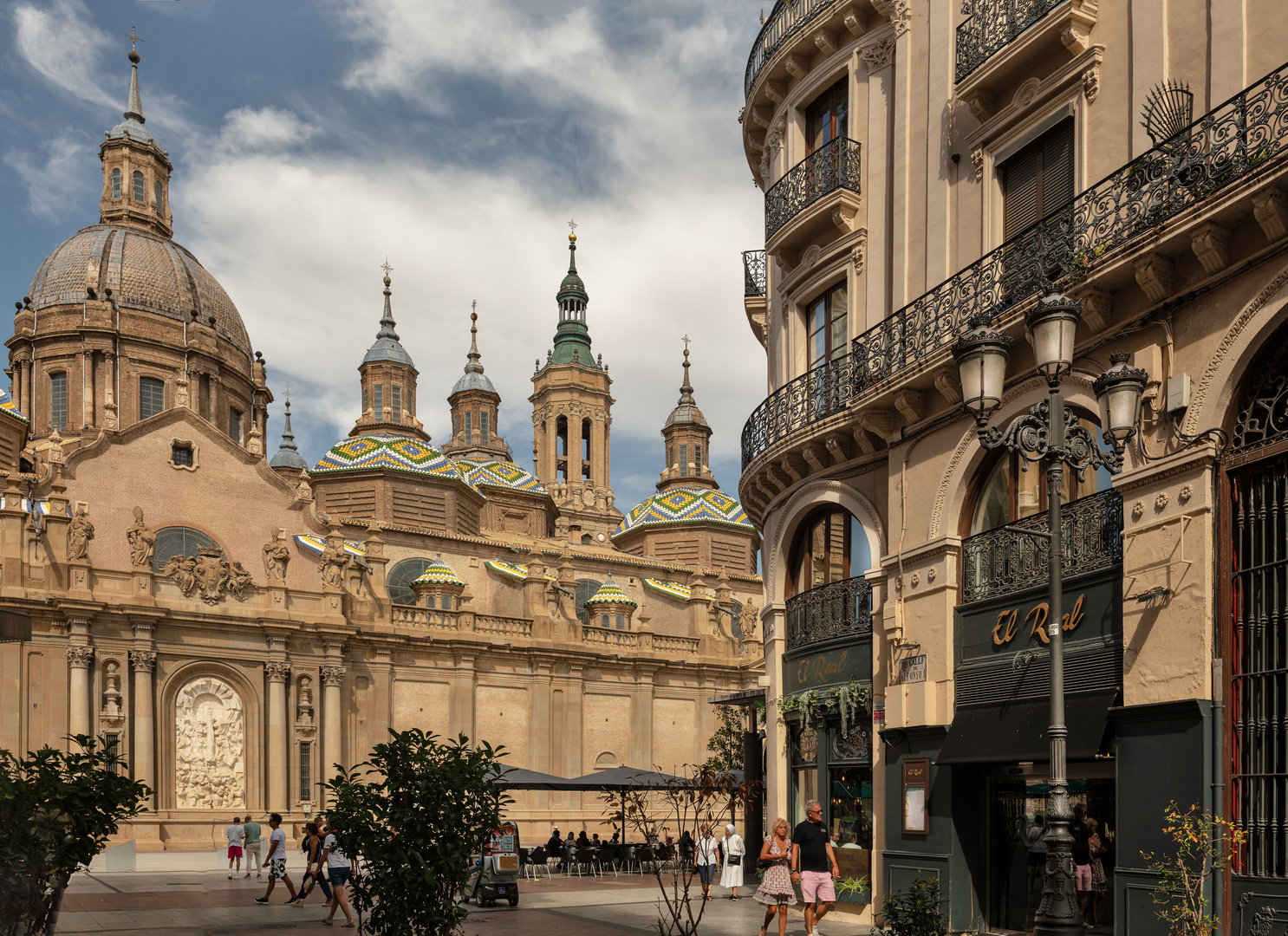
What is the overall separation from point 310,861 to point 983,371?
16.0 m

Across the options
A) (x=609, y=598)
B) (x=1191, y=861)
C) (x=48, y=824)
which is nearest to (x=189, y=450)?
(x=609, y=598)

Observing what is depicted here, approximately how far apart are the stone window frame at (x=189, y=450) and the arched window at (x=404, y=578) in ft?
32.5

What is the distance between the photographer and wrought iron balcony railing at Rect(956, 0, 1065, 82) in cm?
1570

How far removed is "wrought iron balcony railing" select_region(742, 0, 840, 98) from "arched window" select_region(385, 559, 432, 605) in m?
32.6

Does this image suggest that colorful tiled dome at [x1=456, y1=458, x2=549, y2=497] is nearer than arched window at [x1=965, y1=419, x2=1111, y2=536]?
No

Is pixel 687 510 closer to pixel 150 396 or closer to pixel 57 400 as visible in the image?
pixel 150 396

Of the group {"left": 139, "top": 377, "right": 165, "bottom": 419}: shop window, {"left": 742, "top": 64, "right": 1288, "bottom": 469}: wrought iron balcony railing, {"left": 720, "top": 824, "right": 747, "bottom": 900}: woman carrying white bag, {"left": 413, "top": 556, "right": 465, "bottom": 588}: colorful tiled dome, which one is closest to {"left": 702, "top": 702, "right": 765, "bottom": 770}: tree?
{"left": 413, "top": 556, "right": 465, "bottom": 588}: colorful tiled dome

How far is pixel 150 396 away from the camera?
53.8 metres

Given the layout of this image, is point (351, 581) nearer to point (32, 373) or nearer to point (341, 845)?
point (32, 373)

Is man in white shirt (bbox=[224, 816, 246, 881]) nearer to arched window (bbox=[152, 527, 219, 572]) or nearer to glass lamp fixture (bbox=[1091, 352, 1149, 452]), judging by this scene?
arched window (bbox=[152, 527, 219, 572])

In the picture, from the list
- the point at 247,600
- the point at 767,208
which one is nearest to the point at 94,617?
the point at 247,600

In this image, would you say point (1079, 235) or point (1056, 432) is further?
point (1079, 235)

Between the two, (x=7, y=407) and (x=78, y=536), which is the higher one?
(x=7, y=407)

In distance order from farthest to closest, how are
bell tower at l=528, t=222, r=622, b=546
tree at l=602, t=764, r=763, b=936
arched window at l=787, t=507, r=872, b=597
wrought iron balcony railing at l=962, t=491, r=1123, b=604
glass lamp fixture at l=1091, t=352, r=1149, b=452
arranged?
bell tower at l=528, t=222, r=622, b=546, arched window at l=787, t=507, r=872, b=597, wrought iron balcony railing at l=962, t=491, r=1123, b=604, tree at l=602, t=764, r=763, b=936, glass lamp fixture at l=1091, t=352, r=1149, b=452
